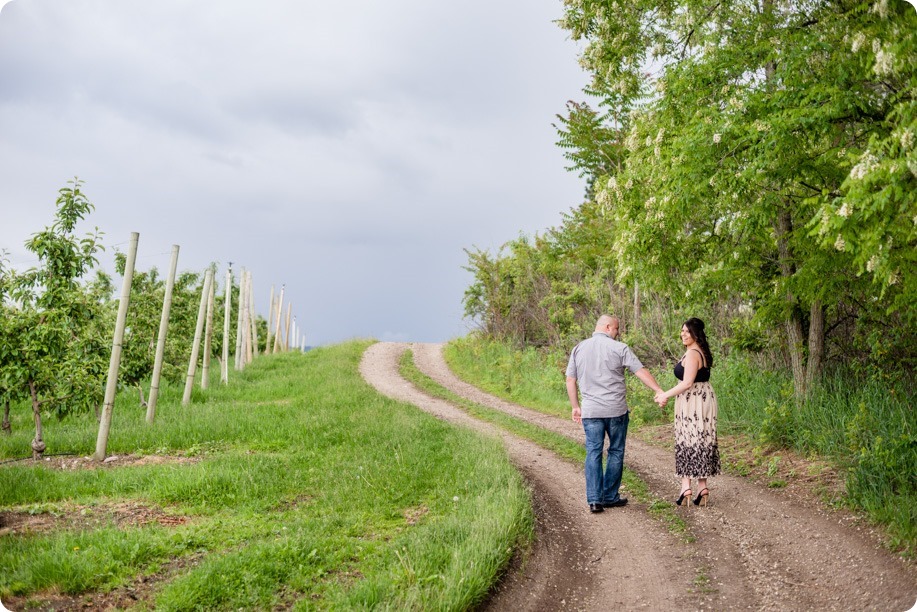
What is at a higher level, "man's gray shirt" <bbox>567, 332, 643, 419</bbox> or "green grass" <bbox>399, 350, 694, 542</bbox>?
"man's gray shirt" <bbox>567, 332, 643, 419</bbox>

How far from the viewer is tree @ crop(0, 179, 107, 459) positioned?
39.2 ft

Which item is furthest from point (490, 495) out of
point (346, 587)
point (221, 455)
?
point (221, 455)

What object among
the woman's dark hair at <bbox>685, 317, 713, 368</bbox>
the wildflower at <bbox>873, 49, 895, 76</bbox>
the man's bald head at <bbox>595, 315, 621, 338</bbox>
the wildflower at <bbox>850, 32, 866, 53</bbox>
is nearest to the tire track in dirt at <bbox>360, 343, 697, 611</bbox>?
the woman's dark hair at <bbox>685, 317, 713, 368</bbox>

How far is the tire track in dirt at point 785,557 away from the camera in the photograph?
246 inches

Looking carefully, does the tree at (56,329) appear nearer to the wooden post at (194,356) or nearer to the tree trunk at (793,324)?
the wooden post at (194,356)

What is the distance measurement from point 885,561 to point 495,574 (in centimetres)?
405

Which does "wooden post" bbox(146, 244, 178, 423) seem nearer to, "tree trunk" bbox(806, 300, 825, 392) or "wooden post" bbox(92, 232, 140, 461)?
"wooden post" bbox(92, 232, 140, 461)

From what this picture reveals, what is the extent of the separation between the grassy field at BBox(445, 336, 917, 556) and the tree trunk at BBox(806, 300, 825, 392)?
12.0 inches

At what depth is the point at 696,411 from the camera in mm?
8641

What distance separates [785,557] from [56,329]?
38.8 feet

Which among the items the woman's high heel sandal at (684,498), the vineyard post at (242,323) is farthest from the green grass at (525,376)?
the vineyard post at (242,323)

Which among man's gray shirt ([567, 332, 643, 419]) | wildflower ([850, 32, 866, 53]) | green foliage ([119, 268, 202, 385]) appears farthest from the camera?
green foliage ([119, 268, 202, 385])

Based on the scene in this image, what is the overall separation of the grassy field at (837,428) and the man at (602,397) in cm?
282

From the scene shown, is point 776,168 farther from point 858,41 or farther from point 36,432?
point 36,432
